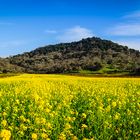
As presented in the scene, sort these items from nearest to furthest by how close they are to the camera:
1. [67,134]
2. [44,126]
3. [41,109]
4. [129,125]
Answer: [67,134], [44,126], [129,125], [41,109]

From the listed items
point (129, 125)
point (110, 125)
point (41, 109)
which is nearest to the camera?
point (110, 125)

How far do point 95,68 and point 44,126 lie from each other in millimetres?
123296

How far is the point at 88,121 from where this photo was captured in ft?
40.5

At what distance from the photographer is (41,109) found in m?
13.5

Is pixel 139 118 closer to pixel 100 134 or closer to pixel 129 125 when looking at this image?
pixel 129 125

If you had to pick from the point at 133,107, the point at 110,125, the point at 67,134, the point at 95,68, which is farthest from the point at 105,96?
the point at 95,68

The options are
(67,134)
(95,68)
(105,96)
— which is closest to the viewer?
(67,134)

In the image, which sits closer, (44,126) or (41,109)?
(44,126)

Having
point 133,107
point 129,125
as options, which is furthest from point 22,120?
point 133,107

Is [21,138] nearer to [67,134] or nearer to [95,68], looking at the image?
[67,134]

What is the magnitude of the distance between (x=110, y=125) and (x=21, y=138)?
2558 mm

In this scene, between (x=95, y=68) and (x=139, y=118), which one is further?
(x=95, y=68)

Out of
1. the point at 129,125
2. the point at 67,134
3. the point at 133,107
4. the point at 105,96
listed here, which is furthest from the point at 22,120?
the point at 105,96

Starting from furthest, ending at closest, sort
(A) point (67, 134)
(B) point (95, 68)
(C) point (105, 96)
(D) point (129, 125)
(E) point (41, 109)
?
1. (B) point (95, 68)
2. (C) point (105, 96)
3. (E) point (41, 109)
4. (D) point (129, 125)
5. (A) point (67, 134)
